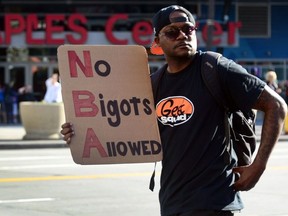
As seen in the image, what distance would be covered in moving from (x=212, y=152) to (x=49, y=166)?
33.6 feet

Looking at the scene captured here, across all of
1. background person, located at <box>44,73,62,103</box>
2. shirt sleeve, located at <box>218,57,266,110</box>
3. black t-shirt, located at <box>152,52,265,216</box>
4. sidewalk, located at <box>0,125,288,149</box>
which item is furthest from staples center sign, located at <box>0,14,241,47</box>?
shirt sleeve, located at <box>218,57,266,110</box>

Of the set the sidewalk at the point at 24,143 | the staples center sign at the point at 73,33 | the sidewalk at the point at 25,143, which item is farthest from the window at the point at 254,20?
the sidewalk at the point at 25,143

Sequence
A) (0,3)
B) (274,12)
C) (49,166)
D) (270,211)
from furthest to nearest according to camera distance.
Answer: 1. (274,12)
2. (0,3)
3. (49,166)
4. (270,211)

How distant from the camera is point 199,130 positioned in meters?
3.78

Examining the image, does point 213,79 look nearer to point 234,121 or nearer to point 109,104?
point 234,121

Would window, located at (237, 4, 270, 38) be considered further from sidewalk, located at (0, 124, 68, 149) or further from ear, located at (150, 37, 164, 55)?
ear, located at (150, 37, 164, 55)

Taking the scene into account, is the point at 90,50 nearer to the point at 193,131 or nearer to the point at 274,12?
the point at 193,131

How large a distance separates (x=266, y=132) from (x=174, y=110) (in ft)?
1.60

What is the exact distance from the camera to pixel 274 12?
115 ft

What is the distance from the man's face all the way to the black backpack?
0.31ft

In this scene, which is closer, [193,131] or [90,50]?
[193,131]

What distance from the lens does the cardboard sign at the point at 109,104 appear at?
391 centimetres

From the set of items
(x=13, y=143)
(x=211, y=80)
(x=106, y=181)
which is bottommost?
(x=13, y=143)

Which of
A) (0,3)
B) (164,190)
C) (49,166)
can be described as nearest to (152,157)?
(164,190)
